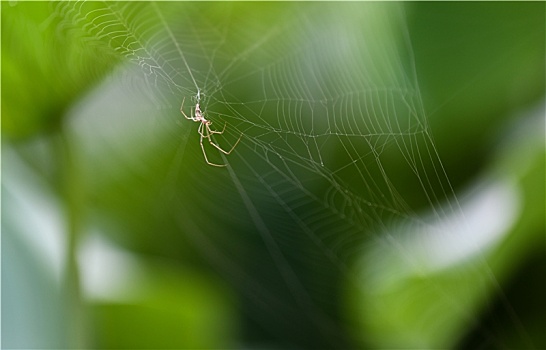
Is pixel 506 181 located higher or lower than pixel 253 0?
lower

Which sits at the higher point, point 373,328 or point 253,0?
point 253,0

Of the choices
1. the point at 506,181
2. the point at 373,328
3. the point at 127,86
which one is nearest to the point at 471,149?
the point at 506,181

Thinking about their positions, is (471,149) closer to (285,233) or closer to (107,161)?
(285,233)

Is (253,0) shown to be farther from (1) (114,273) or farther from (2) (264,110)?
(1) (114,273)
